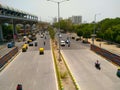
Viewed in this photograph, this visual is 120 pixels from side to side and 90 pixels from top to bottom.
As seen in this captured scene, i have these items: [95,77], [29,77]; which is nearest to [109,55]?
[95,77]

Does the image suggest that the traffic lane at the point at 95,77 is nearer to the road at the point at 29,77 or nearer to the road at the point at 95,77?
the road at the point at 95,77

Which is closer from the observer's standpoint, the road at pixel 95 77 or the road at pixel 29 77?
the road at pixel 95 77

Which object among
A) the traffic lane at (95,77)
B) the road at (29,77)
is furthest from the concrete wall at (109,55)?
the road at (29,77)

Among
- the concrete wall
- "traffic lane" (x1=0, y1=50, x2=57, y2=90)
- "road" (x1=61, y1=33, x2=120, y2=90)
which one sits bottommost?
"traffic lane" (x1=0, y1=50, x2=57, y2=90)

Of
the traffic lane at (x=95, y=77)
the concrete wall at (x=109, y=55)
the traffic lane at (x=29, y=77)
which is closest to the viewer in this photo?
the traffic lane at (x=95, y=77)

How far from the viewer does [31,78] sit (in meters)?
23.8

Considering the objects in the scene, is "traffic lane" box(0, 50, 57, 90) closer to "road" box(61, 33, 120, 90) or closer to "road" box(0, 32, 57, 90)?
"road" box(0, 32, 57, 90)

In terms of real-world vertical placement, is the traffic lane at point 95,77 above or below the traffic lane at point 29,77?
above

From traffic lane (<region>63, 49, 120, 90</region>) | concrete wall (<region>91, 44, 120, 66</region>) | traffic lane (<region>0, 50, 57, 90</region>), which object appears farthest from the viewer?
concrete wall (<region>91, 44, 120, 66</region>)

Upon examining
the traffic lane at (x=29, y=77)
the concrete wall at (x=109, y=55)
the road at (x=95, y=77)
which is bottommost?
the traffic lane at (x=29, y=77)

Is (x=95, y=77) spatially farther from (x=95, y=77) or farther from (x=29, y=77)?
(x=29, y=77)

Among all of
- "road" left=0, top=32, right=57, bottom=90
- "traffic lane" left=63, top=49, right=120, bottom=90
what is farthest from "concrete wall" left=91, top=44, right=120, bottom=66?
"road" left=0, top=32, right=57, bottom=90

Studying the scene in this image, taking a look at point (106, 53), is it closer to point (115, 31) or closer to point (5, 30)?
point (115, 31)

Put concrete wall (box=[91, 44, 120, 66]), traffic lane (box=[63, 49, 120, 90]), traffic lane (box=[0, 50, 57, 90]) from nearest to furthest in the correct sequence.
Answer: traffic lane (box=[63, 49, 120, 90])
traffic lane (box=[0, 50, 57, 90])
concrete wall (box=[91, 44, 120, 66])
